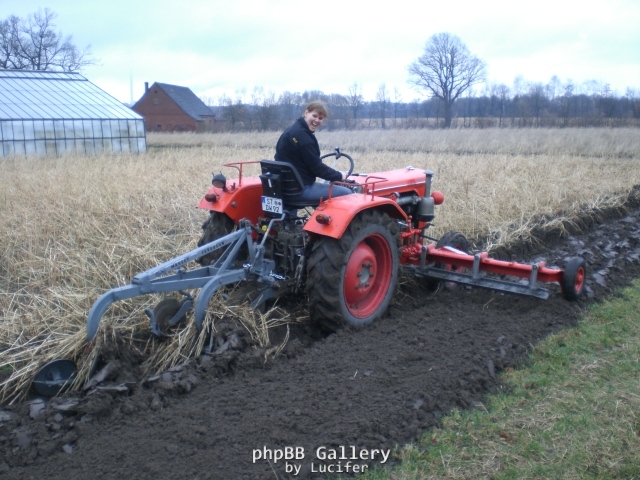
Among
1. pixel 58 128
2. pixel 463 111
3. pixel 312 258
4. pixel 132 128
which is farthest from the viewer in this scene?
pixel 463 111

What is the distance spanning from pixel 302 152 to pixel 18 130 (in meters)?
19.0

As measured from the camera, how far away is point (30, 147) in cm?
2102

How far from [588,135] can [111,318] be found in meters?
23.0

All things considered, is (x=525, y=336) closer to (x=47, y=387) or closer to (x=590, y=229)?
(x=47, y=387)

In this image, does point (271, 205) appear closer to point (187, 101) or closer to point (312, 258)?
point (312, 258)

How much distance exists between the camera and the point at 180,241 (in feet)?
22.0

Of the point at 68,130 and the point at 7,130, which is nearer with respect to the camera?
the point at 7,130

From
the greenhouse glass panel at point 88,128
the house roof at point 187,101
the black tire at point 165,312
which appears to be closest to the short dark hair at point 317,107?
the black tire at point 165,312

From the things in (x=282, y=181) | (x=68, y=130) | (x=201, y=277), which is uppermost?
(x=68, y=130)

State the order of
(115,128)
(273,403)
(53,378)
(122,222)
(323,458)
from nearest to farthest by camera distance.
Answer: (323,458), (273,403), (53,378), (122,222), (115,128)

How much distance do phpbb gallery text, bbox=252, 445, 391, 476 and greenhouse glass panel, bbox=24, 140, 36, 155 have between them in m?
20.5

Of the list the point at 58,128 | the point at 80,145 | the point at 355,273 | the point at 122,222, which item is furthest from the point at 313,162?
the point at 80,145

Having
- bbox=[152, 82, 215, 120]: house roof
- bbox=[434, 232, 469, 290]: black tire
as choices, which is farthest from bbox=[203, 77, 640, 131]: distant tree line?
bbox=[434, 232, 469, 290]: black tire

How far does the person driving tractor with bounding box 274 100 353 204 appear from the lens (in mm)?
4730
